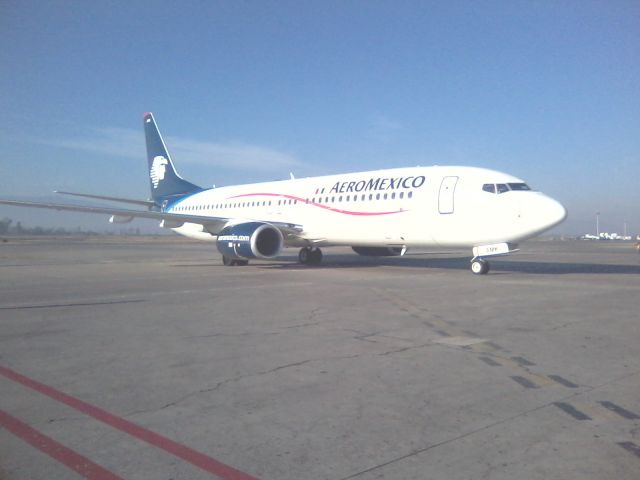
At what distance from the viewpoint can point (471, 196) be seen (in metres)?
15.1

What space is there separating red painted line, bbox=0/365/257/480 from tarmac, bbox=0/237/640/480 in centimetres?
1

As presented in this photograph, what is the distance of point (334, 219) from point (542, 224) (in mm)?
7130

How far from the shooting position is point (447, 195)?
15.6 meters

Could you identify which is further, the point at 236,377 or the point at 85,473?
the point at 236,377

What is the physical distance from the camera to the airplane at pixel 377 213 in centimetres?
1459

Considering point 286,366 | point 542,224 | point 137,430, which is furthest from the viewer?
point 542,224

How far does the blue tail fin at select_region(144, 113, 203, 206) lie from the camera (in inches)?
1168

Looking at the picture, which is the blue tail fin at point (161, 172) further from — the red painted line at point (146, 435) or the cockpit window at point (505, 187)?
the red painted line at point (146, 435)

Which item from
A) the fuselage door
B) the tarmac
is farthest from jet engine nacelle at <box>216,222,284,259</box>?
the tarmac

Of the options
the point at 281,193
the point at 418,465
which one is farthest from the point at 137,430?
the point at 281,193

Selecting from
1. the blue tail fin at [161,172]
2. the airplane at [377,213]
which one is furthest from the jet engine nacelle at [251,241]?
the blue tail fin at [161,172]

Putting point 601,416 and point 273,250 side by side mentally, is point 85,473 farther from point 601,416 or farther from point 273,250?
point 273,250

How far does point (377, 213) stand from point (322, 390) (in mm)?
12887

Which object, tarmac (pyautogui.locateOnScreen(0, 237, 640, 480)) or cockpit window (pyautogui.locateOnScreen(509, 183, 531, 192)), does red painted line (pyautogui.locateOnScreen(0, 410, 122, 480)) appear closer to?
tarmac (pyautogui.locateOnScreen(0, 237, 640, 480))
